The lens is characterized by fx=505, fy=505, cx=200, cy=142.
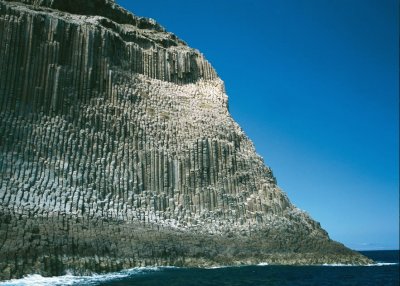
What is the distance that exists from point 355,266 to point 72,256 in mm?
23430

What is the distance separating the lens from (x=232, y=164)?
1614 inches

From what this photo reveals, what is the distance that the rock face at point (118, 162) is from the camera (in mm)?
28469

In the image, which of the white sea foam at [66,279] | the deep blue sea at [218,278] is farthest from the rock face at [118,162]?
the deep blue sea at [218,278]

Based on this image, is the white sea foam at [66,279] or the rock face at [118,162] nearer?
the white sea foam at [66,279]

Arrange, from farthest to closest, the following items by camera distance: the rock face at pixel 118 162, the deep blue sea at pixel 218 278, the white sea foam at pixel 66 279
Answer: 1. the rock face at pixel 118 162
2. the deep blue sea at pixel 218 278
3. the white sea foam at pixel 66 279

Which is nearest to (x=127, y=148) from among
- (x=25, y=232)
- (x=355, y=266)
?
(x=25, y=232)

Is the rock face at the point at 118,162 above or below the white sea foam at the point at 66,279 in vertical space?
above

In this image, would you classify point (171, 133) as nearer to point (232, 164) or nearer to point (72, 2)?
point (232, 164)

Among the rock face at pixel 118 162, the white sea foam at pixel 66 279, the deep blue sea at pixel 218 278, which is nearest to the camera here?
the white sea foam at pixel 66 279

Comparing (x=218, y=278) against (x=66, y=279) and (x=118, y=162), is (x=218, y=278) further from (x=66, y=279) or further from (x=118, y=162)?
(x=118, y=162)

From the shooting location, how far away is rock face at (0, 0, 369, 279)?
2847 cm

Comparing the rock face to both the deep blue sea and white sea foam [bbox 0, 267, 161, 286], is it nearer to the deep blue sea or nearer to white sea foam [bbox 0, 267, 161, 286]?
white sea foam [bbox 0, 267, 161, 286]

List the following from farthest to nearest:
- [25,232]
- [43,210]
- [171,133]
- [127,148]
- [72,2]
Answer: [72,2]
[171,133]
[127,148]
[43,210]
[25,232]

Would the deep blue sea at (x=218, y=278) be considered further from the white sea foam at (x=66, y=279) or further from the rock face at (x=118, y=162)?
the rock face at (x=118, y=162)
